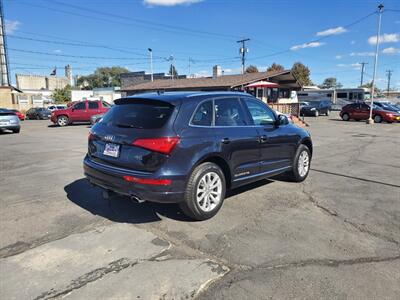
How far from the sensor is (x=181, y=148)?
4.21 metres

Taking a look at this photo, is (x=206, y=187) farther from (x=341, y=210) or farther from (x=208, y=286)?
(x=341, y=210)

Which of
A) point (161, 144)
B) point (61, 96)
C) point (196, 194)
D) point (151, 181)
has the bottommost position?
point (196, 194)

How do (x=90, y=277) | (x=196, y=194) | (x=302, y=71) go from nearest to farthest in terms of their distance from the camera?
1. (x=90, y=277)
2. (x=196, y=194)
3. (x=302, y=71)

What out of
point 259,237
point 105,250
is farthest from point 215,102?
point 105,250

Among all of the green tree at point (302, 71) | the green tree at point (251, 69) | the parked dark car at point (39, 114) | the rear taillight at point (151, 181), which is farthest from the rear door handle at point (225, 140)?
the green tree at point (302, 71)

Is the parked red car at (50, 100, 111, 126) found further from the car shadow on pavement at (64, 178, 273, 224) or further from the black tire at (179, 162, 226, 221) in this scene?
the black tire at (179, 162, 226, 221)

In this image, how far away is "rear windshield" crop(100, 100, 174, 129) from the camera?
170 inches

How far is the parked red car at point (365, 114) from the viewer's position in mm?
27359

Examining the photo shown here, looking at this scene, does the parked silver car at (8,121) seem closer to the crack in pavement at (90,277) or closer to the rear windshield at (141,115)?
the rear windshield at (141,115)

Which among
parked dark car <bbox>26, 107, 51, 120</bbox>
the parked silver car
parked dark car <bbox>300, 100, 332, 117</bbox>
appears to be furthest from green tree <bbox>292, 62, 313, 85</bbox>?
the parked silver car

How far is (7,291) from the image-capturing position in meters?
2.97

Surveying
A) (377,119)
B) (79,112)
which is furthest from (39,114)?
(377,119)

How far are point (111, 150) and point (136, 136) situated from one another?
0.49 metres

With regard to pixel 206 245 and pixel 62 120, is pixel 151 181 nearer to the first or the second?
pixel 206 245
